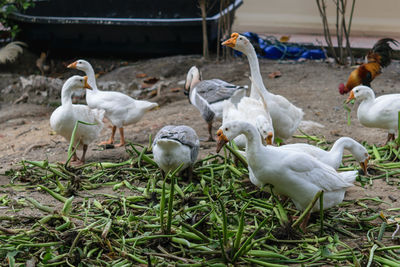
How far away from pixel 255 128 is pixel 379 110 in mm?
2211

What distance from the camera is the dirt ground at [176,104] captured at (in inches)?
211

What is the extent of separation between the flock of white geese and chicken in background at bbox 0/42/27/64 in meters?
3.48

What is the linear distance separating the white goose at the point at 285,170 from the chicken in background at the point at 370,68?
3767 mm

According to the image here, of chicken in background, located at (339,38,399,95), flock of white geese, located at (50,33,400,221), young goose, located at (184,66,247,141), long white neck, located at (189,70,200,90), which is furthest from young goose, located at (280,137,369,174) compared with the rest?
chicken in background, located at (339,38,399,95)

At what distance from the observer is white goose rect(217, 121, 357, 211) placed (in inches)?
121

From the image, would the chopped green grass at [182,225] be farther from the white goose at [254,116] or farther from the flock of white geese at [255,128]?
the white goose at [254,116]

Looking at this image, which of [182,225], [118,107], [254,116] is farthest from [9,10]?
[182,225]

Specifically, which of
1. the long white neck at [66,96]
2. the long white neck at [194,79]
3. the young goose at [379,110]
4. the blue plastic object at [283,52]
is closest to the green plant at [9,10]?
the blue plastic object at [283,52]

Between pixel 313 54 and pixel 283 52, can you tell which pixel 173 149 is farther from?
pixel 313 54

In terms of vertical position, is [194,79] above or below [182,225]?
above

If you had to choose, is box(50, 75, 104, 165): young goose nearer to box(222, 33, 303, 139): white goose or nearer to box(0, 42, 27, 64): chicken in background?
box(222, 33, 303, 139): white goose

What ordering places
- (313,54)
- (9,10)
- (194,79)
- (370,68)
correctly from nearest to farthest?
(194,79) → (370,68) → (9,10) → (313,54)

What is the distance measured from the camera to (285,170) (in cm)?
308

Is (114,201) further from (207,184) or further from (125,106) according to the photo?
(125,106)
